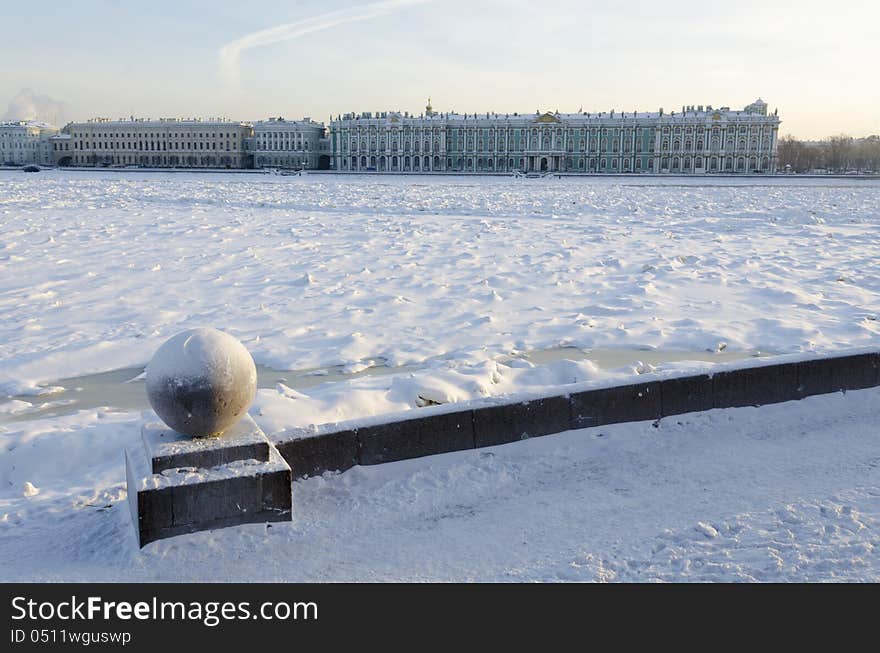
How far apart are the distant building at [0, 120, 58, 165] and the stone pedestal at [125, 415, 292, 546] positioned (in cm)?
15309

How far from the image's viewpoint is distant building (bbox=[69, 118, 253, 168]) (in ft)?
427

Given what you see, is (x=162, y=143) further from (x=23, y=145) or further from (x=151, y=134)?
(x=23, y=145)

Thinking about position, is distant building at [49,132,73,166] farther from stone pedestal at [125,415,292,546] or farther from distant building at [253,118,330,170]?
stone pedestal at [125,415,292,546]

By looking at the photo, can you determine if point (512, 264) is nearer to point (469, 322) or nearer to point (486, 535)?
point (469, 322)

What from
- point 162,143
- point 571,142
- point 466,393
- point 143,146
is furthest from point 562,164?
point 466,393

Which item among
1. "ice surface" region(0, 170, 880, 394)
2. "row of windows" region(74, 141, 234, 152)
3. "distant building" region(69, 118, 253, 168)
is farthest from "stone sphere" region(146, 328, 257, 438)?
"row of windows" region(74, 141, 234, 152)

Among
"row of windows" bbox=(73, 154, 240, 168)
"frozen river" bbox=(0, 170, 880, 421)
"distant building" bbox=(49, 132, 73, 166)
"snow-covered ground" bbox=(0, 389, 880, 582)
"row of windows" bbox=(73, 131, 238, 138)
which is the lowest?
"snow-covered ground" bbox=(0, 389, 880, 582)

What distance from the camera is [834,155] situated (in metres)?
132

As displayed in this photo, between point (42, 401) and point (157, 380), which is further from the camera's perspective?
point (42, 401)

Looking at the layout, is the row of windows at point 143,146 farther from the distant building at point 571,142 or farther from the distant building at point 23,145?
the distant building at point 571,142

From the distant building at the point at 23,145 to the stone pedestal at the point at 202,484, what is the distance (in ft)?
502
